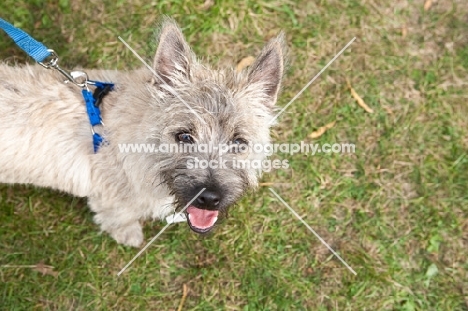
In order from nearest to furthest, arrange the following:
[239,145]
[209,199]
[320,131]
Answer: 1. [209,199]
2. [239,145]
3. [320,131]

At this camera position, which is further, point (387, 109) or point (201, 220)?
point (387, 109)

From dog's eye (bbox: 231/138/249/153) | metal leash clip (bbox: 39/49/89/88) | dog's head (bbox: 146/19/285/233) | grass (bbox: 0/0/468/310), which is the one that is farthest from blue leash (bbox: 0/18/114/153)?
grass (bbox: 0/0/468/310)

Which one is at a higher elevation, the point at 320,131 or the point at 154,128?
the point at 154,128

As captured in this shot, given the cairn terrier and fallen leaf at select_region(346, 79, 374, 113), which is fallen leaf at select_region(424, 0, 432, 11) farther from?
the cairn terrier

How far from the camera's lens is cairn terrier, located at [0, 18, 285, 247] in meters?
3.14

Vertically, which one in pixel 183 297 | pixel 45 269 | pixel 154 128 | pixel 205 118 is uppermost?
pixel 205 118

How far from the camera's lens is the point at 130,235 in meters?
4.50

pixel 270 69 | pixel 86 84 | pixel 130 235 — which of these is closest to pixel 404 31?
pixel 270 69

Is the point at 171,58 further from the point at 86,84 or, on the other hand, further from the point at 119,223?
the point at 119,223

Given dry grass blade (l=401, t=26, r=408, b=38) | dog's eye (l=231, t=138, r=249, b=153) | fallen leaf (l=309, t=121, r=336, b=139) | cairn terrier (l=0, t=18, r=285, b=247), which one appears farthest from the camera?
dry grass blade (l=401, t=26, r=408, b=38)

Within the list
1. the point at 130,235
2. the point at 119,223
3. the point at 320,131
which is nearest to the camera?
the point at 119,223

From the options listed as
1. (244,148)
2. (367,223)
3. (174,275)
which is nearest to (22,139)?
(244,148)

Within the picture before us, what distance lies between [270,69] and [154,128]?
963mm

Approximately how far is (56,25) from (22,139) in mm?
2223
